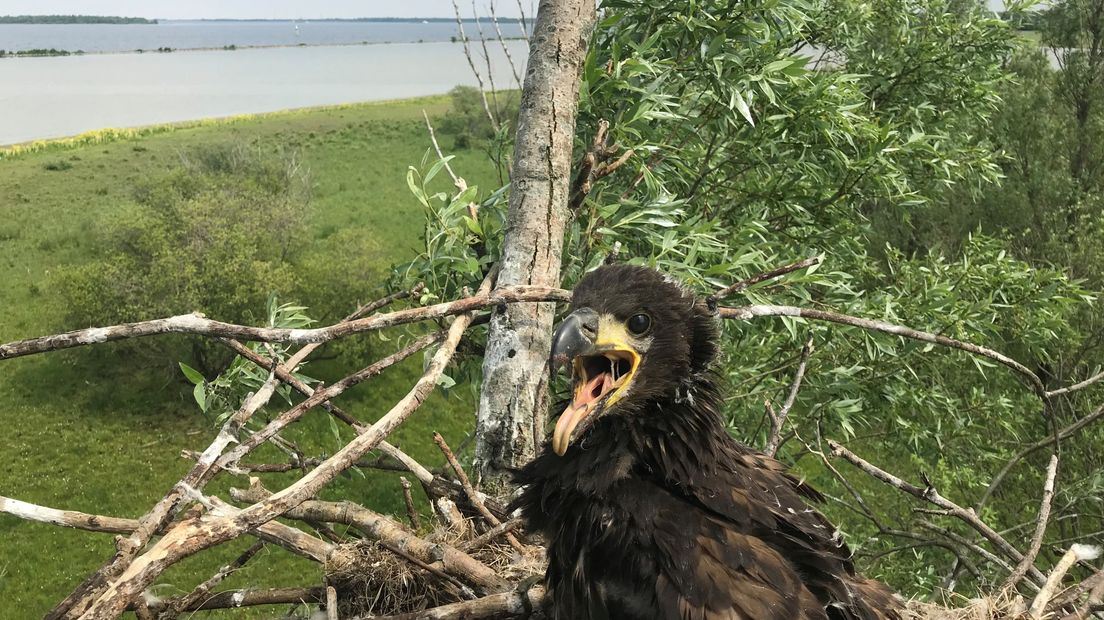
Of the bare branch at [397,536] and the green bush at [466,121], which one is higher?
the green bush at [466,121]

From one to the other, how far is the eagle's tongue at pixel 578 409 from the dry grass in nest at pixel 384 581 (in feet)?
2.85

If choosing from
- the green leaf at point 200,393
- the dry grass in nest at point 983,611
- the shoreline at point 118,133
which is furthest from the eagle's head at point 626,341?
the shoreline at point 118,133

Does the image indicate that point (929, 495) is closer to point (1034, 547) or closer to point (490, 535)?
point (1034, 547)

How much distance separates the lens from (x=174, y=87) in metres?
98.9

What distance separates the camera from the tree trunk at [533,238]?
289cm

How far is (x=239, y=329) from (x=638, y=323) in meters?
1.32

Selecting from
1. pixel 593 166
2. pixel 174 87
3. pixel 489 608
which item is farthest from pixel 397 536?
pixel 174 87

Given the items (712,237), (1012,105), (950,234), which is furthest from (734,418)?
(1012,105)

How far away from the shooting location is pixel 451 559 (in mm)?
2695

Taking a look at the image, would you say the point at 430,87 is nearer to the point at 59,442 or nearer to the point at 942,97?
the point at 59,442

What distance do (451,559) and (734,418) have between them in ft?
13.7

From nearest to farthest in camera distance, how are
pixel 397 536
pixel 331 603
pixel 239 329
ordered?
pixel 239 329
pixel 331 603
pixel 397 536

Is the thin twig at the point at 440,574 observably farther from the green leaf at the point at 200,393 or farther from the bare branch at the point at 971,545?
the bare branch at the point at 971,545

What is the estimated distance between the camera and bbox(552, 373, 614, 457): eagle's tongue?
204cm
